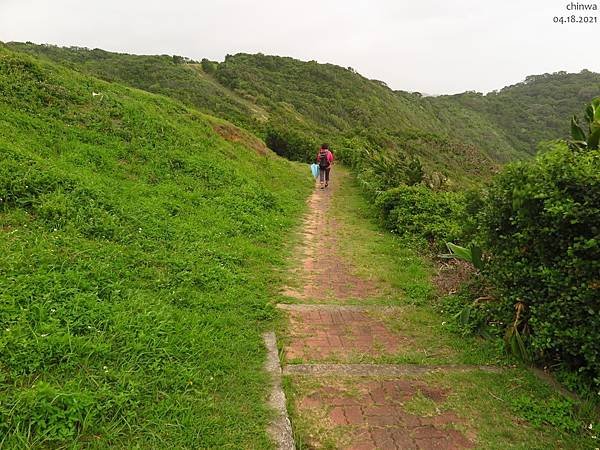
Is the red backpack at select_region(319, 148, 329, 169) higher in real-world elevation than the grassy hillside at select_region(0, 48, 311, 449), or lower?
higher

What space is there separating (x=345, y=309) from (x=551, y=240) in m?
2.31

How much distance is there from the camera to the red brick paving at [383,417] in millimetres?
2906

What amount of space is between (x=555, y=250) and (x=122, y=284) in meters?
3.97

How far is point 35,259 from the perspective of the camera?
4.24 m

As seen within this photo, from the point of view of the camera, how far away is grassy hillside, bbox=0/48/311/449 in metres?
2.82

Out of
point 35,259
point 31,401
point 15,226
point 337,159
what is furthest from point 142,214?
point 337,159

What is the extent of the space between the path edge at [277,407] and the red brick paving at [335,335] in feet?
0.53

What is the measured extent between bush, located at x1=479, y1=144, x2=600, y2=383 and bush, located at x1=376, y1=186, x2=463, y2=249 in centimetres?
317

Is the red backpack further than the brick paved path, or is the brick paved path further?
the red backpack

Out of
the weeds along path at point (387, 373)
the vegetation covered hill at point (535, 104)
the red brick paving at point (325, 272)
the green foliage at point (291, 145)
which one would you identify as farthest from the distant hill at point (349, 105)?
the weeds along path at point (387, 373)

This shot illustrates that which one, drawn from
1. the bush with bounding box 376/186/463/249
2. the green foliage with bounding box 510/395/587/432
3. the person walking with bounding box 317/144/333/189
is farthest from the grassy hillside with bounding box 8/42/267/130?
the green foliage with bounding box 510/395/587/432

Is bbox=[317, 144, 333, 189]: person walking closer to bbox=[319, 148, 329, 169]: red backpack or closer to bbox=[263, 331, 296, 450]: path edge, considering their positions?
bbox=[319, 148, 329, 169]: red backpack

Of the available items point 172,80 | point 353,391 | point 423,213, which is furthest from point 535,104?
point 353,391

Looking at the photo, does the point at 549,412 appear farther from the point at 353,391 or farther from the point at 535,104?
the point at 535,104
